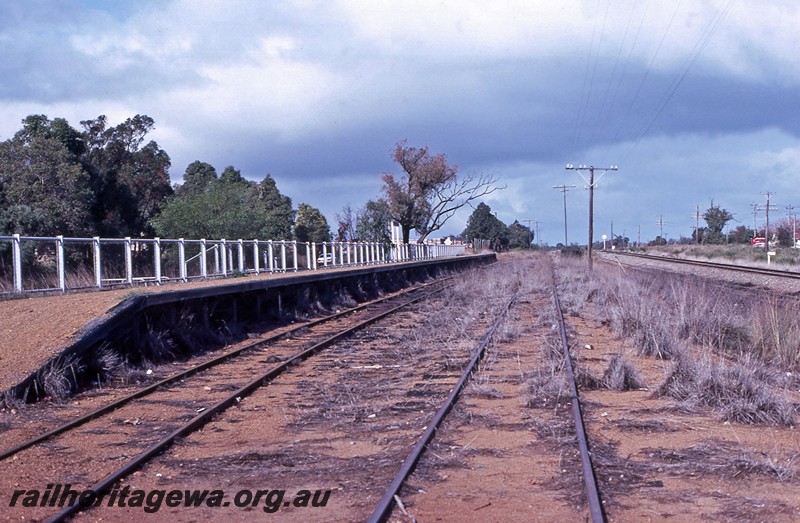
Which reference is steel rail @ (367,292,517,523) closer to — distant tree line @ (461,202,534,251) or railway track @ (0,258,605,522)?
railway track @ (0,258,605,522)

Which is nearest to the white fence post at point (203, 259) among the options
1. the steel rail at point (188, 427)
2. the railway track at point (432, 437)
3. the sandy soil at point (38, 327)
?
the sandy soil at point (38, 327)

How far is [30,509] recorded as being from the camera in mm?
6500

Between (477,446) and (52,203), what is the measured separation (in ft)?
96.2

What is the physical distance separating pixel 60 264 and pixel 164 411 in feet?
29.9

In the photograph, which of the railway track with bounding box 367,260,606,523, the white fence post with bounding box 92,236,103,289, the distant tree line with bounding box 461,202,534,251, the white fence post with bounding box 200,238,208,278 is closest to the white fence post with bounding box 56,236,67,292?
the white fence post with bounding box 92,236,103,289

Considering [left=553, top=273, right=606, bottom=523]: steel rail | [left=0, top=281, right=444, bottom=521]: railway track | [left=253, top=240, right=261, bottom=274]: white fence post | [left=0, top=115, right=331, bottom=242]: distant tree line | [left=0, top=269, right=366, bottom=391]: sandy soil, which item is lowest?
[left=0, top=281, right=444, bottom=521]: railway track

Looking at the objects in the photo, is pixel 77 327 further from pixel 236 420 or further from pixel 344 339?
pixel 344 339

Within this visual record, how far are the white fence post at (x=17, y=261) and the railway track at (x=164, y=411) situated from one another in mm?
4586

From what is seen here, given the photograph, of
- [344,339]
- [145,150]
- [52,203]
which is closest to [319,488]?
[344,339]

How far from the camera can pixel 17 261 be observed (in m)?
17.0

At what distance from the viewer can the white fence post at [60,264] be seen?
18.2 m

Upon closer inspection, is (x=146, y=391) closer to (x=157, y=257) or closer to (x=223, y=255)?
(x=157, y=257)

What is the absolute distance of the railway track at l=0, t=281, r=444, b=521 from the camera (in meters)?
7.86

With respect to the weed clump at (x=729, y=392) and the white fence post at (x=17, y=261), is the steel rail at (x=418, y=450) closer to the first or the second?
the weed clump at (x=729, y=392)
